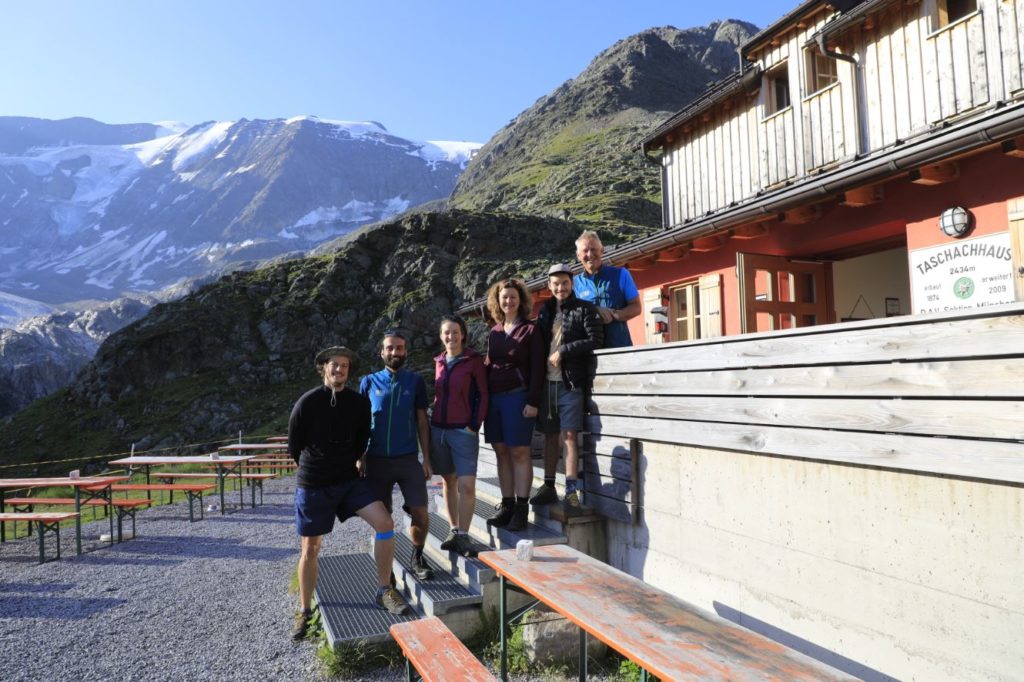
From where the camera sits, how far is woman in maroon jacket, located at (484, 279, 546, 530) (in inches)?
192

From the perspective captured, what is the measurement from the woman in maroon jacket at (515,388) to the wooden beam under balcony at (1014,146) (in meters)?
3.91

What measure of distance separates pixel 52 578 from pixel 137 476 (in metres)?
11.4

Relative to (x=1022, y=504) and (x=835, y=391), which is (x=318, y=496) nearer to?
(x=835, y=391)

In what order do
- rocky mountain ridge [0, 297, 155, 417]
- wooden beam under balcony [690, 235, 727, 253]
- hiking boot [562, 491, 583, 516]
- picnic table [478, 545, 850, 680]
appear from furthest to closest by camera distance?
1. rocky mountain ridge [0, 297, 155, 417]
2. wooden beam under balcony [690, 235, 727, 253]
3. hiking boot [562, 491, 583, 516]
4. picnic table [478, 545, 850, 680]

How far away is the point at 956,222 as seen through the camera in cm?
576

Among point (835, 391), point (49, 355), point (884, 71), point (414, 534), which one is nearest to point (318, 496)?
point (414, 534)

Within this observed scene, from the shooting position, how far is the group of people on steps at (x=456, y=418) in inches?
187

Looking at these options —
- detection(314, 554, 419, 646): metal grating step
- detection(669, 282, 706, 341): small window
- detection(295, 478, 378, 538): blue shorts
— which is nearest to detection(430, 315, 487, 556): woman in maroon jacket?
detection(295, 478, 378, 538): blue shorts

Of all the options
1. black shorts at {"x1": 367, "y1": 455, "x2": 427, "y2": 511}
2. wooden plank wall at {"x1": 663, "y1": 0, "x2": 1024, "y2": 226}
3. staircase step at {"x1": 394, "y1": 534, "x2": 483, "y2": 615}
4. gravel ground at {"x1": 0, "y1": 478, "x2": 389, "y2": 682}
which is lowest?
gravel ground at {"x1": 0, "y1": 478, "x2": 389, "y2": 682}

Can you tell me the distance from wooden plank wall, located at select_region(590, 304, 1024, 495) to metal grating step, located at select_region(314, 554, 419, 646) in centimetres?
236

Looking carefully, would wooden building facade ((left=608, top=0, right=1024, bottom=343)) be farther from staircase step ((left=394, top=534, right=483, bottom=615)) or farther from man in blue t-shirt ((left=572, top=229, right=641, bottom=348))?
staircase step ((left=394, top=534, right=483, bottom=615))

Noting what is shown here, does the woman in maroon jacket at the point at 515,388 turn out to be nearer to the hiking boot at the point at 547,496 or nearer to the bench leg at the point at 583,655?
the hiking boot at the point at 547,496

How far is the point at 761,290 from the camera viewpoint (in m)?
8.32

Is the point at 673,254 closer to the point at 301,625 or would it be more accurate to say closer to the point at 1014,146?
the point at 1014,146
